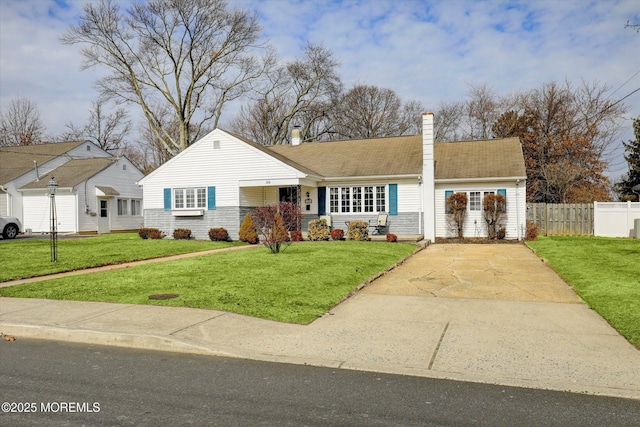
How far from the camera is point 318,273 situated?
11156mm

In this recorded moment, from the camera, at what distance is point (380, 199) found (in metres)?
23.0

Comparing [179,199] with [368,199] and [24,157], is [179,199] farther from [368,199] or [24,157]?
[24,157]

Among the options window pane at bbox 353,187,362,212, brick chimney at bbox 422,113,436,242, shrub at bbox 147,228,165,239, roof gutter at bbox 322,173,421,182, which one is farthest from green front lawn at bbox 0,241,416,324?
shrub at bbox 147,228,165,239

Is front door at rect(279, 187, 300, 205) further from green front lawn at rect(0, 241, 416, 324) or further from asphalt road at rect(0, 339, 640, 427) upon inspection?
asphalt road at rect(0, 339, 640, 427)

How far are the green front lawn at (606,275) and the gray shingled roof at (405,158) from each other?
5172mm

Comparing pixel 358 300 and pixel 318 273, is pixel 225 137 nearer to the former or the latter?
pixel 318 273

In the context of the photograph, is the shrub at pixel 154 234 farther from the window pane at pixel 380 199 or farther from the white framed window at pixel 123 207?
the white framed window at pixel 123 207

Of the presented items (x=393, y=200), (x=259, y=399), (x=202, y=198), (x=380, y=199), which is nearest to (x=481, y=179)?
(x=393, y=200)

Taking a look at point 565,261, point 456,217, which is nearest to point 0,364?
point 565,261

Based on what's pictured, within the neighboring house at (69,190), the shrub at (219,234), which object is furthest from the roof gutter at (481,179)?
the neighboring house at (69,190)

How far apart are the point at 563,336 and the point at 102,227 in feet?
96.1

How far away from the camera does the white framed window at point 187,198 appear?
23.5m

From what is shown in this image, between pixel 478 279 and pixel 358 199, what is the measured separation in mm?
12574

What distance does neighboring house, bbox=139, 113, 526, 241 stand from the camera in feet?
72.1
